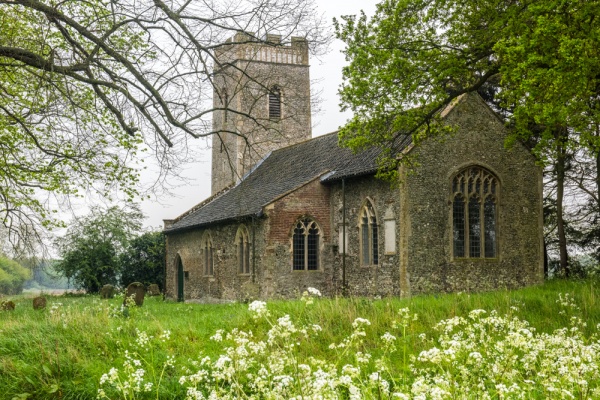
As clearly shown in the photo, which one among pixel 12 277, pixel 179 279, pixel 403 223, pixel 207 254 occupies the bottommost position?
→ pixel 12 277

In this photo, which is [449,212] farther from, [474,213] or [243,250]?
[243,250]

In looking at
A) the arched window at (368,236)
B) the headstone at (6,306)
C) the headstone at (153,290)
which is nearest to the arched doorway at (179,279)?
the headstone at (153,290)

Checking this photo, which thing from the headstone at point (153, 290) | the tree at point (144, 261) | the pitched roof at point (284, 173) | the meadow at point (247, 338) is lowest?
the headstone at point (153, 290)

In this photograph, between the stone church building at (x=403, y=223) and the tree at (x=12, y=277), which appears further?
the tree at (x=12, y=277)

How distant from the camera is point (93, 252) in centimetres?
4734

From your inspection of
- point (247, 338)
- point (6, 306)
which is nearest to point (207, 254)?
point (6, 306)

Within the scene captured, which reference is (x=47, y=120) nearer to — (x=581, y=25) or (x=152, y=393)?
(x=152, y=393)

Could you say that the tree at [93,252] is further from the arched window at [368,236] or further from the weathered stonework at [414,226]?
the arched window at [368,236]

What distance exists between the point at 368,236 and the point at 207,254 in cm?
1133

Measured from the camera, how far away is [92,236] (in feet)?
156

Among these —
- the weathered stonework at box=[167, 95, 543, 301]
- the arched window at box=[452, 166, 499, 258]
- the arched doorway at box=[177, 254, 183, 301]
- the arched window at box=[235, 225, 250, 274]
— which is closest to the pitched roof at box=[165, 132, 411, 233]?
the weathered stonework at box=[167, 95, 543, 301]

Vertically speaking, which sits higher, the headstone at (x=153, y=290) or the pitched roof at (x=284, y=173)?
the pitched roof at (x=284, y=173)

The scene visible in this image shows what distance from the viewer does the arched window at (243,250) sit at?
28.9 metres

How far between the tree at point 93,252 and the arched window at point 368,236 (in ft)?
84.9
